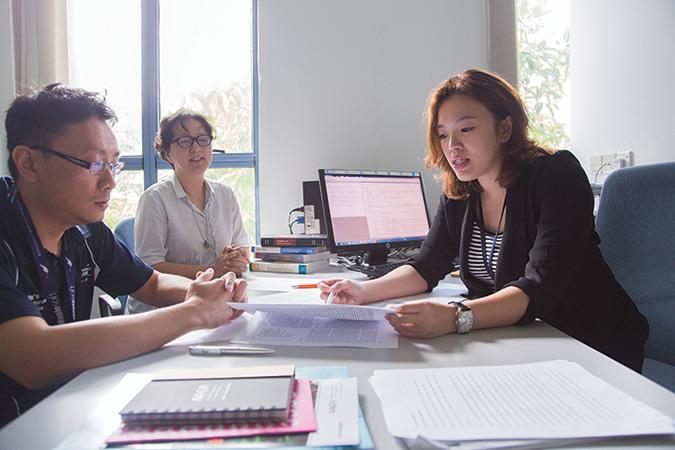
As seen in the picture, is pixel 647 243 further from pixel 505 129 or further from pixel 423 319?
pixel 423 319

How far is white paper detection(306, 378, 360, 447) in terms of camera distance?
1.76 ft

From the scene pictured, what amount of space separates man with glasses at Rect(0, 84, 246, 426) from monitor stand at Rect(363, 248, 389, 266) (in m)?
0.95

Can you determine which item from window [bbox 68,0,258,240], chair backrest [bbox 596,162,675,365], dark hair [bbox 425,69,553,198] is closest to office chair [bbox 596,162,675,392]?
chair backrest [bbox 596,162,675,365]

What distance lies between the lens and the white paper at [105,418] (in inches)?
21.7

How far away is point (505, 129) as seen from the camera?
1.41 m

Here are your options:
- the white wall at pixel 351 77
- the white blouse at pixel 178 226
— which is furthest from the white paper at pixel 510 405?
the white wall at pixel 351 77

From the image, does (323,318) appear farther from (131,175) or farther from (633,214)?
(131,175)

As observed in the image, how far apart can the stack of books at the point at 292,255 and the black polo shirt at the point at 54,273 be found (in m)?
0.64

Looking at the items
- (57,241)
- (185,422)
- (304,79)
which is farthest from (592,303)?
(304,79)

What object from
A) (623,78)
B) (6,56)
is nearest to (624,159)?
(623,78)

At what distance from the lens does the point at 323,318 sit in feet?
3.71

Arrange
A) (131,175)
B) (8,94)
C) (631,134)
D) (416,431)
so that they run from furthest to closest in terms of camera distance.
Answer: (131,175) < (8,94) < (631,134) < (416,431)

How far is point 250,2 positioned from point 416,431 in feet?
10.9

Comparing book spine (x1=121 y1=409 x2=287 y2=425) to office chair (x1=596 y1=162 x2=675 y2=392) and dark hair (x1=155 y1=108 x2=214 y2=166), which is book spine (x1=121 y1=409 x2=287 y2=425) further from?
dark hair (x1=155 y1=108 x2=214 y2=166)
